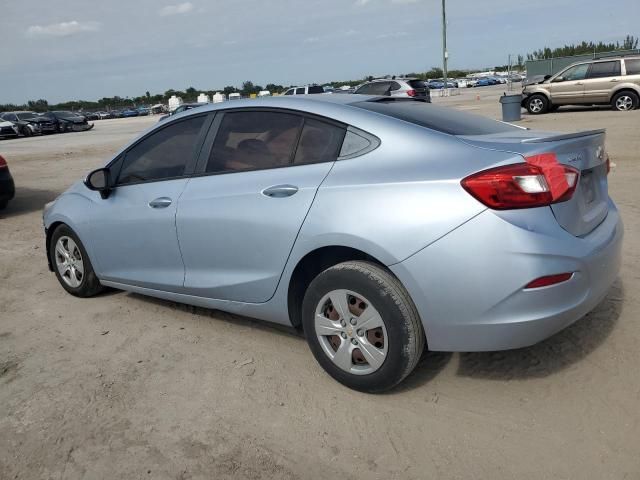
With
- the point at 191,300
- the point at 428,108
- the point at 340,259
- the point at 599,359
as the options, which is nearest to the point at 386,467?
the point at 340,259

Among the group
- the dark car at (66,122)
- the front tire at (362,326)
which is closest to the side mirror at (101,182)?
the front tire at (362,326)

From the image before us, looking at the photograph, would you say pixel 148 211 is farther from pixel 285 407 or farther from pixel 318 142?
pixel 285 407

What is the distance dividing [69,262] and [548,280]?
12.9 feet

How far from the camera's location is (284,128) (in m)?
3.45

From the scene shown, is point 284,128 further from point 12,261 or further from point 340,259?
point 12,261

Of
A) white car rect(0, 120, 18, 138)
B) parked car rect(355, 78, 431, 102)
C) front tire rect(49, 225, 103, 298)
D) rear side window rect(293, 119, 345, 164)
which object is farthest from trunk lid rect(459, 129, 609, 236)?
white car rect(0, 120, 18, 138)

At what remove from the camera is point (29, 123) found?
33531mm

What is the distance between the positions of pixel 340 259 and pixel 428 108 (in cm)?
120

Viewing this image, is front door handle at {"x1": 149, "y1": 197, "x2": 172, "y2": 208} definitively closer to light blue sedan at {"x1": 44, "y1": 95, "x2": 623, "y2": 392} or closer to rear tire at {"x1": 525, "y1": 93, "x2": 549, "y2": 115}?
light blue sedan at {"x1": 44, "y1": 95, "x2": 623, "y2": 392}

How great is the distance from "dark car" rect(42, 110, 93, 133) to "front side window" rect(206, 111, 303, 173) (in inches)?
1391

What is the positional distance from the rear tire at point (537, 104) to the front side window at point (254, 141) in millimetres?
19046

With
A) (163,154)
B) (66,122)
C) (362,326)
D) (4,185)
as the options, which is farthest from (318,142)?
(66,122)

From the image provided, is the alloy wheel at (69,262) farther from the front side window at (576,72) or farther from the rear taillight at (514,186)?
the front side window at (576,72)

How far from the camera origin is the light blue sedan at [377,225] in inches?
104
